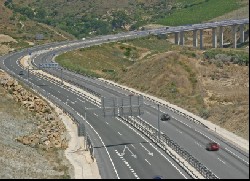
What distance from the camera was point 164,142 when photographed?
86375mm

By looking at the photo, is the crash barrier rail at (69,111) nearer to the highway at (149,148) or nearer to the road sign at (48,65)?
the highway at (149,148)

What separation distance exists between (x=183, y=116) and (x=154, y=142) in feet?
76.3

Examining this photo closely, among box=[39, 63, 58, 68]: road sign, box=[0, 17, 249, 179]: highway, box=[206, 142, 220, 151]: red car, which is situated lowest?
box=[0, 17, 249, 179]: highway

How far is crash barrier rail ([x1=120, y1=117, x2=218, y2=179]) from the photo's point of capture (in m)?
65.0

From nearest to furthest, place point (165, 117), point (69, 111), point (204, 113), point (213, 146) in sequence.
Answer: point (213, 146)
point (165, 117)
point (204, 113)
point (69, 111)

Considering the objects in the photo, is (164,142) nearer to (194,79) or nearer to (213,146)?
→ (213,146)

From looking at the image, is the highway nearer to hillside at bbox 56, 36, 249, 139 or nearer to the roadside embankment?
the roadside embankment

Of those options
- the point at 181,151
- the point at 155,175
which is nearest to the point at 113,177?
the point at 155,175

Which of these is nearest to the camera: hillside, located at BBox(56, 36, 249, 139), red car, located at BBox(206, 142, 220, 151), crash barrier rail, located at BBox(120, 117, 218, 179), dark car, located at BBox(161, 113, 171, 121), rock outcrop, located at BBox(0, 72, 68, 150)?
crash barrier rail, located at BBox(120, 117, 218, 179)

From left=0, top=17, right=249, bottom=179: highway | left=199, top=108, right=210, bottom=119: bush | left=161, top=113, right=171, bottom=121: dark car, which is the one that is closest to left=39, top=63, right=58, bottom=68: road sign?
left=0, top=17, right=249, bottom=179: highway

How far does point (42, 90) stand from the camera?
5664 inches

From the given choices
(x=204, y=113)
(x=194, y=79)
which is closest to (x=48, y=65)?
(x=194, y=79)

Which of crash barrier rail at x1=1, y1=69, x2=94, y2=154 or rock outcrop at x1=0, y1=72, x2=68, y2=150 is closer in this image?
crash barrier rail at x1=1, y1=69, x2=94, y2=154

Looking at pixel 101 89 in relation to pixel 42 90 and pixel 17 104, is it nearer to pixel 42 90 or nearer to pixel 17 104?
pixel 42 90
